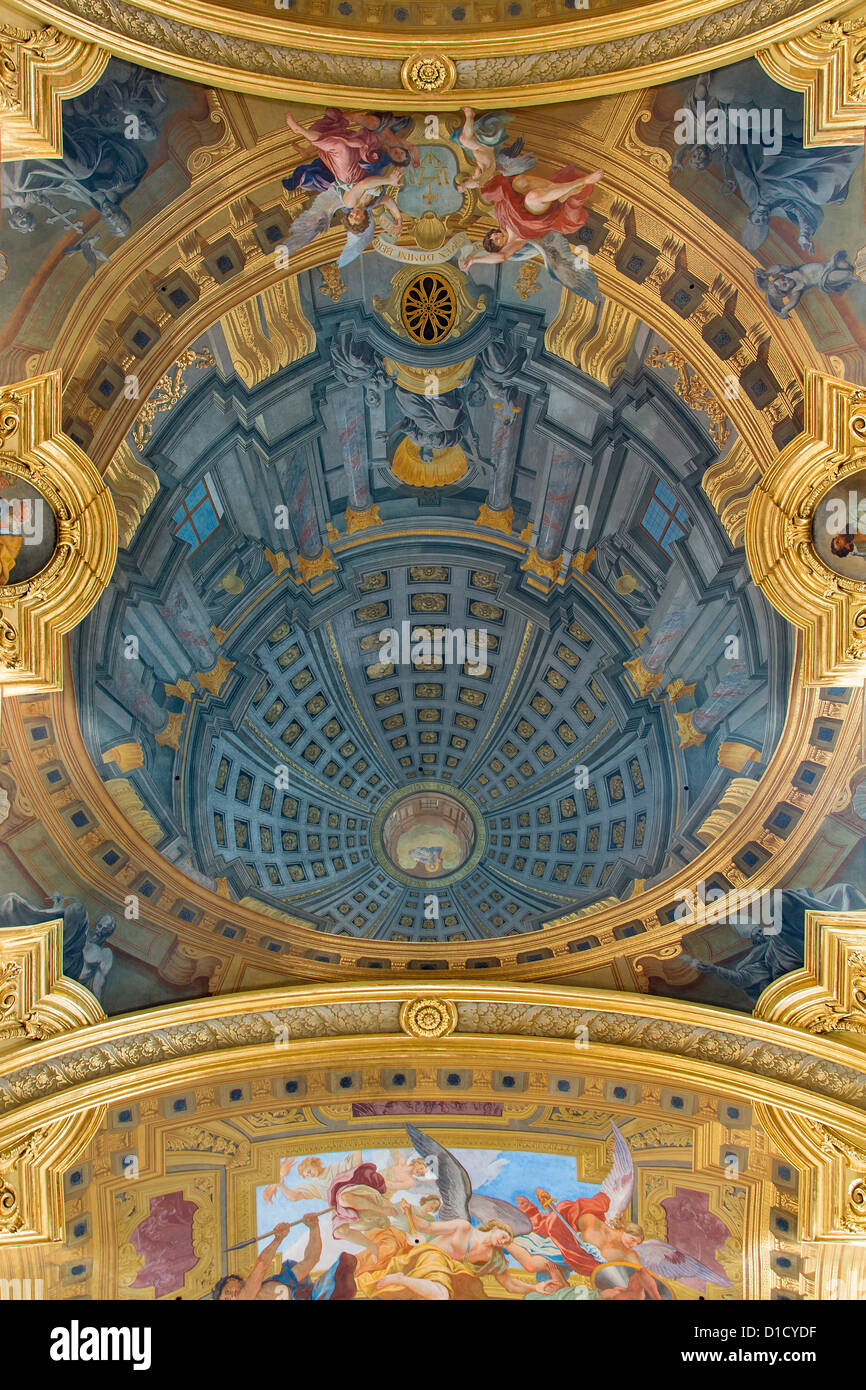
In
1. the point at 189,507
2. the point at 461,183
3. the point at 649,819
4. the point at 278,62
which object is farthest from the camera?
the point at 649,819

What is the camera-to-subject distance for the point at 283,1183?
54.4ft

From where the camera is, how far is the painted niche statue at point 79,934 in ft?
49.8

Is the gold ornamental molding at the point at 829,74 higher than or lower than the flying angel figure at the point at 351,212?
higher

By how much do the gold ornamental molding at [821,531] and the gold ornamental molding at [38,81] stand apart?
29.5 ft

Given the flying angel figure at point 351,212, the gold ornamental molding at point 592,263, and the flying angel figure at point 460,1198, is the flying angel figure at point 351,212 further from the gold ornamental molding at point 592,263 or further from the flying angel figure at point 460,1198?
the flying angel figure at point 460,1198

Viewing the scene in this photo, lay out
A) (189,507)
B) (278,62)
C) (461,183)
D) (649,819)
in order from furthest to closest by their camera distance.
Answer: (649,819)
(189,507)
(461,183)
(278,62)

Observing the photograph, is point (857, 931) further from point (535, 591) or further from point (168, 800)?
point (168, 800)

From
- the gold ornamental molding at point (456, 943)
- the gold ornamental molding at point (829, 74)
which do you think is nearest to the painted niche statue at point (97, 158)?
the gold ornamental molding at point (456, 943)

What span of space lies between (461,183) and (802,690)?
24.8ft

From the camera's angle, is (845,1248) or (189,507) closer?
(845,1248)

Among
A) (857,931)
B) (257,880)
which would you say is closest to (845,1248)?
(857,931)

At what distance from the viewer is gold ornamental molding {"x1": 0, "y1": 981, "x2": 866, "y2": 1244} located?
1504 cm

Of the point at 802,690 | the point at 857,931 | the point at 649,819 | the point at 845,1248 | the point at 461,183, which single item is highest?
the point at 461,183

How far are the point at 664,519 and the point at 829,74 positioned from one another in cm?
553
